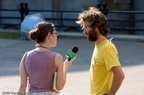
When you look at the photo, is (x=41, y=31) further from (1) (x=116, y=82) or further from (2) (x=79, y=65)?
(2) (x=79, y=65)

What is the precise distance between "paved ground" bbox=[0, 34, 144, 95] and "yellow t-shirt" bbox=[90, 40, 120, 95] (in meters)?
4.74

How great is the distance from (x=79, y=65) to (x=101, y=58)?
8393 mm

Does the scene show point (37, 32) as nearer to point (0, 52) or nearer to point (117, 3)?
point (0, 52)

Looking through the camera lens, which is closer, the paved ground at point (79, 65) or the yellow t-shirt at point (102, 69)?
the yellow t-shirt at point (102, 69)

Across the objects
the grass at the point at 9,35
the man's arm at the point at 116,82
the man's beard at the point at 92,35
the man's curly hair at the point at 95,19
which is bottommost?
the grass at the point at 9,35

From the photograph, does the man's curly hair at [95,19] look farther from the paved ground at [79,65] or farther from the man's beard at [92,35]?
the paved ground at [79,65]

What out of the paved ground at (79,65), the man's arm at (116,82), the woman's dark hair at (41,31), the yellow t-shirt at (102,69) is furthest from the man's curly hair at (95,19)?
the paved ground at (79,65)

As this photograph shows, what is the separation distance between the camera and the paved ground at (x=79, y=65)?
376 inches

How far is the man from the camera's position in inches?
163

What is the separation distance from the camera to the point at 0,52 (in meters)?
15.1

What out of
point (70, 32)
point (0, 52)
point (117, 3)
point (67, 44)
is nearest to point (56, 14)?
point (70, 32)

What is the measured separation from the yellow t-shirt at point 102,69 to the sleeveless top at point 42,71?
406mm

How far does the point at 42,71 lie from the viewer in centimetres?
428

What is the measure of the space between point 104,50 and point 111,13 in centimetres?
1519
